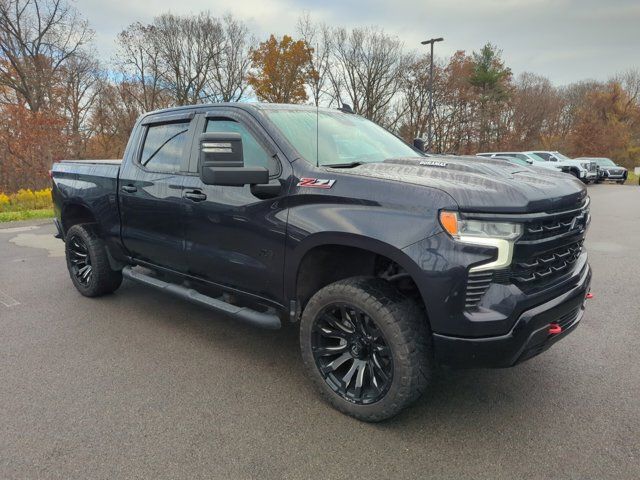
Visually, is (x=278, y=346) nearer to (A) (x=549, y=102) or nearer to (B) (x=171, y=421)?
(B) (x=171, y=421)

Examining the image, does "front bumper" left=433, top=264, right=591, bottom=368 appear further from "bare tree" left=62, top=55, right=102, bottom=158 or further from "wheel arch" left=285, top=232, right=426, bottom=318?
"bare tree" left=62, top=55, right=102, bottom=158

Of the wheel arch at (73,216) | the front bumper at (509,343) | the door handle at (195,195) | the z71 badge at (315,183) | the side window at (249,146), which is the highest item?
the side window at (249,146)

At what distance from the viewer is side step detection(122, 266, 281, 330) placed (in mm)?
3037

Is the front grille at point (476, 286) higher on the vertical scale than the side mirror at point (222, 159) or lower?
lower

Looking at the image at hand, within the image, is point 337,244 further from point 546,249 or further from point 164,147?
point 164,147

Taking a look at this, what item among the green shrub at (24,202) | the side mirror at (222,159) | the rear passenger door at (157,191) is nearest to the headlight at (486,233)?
the side mirror at (222,159)

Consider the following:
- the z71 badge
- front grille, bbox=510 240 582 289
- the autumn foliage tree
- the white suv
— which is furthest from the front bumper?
the autumn foliage tree

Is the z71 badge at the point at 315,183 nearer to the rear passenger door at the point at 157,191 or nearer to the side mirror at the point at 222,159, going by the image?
the side mirror at the point at 222,159

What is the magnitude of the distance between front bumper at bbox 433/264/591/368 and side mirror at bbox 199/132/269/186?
1.45m

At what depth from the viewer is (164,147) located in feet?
12.8

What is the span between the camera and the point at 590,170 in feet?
79.5

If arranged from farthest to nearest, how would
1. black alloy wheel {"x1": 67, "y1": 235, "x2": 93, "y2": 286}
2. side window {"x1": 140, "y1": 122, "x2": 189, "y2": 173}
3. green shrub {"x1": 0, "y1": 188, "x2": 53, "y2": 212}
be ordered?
green shrub {"x1": 0, "y1": 188, "x2": 53, "y2": 212}
black alloy wheel {"x1": 67, "y1": 235, "x2": 93, "y2": 286}
side window {"x1": 140, "y1": 122, "x2": 189, "y2": 173}

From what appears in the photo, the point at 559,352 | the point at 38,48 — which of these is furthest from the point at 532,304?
the point at 38,48

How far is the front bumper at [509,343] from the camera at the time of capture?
2.23 m
